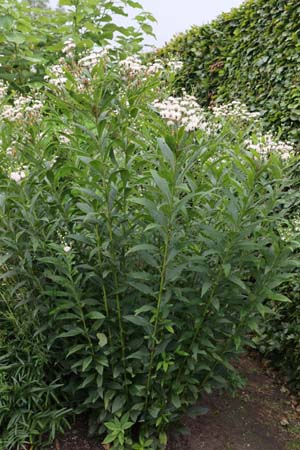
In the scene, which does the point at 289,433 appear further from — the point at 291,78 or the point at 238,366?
the point at 291,78

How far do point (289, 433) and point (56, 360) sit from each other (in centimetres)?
152

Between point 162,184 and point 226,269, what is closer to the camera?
point 162,184

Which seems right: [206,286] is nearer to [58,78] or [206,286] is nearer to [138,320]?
[138,320]

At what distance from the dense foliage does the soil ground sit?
0.49 feet

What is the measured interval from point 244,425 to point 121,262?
1.40m

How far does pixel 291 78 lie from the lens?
423 centimetres

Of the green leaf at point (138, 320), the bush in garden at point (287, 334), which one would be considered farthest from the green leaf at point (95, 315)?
the bush in garden at point (287, 334)

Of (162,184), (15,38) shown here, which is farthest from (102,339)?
(15,38)

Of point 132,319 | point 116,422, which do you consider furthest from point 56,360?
point 132,319

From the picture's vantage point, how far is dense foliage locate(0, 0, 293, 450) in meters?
2.08

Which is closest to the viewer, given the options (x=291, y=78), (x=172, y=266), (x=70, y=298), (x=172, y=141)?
(x=172, y=141)

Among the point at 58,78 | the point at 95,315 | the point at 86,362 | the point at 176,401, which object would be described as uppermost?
the point at 58,78

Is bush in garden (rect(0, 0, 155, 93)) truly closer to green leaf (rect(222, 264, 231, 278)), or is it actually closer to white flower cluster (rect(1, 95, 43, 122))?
white flower cluster (rect(1, 95, 43, 122))

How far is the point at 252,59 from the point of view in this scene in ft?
15.8
